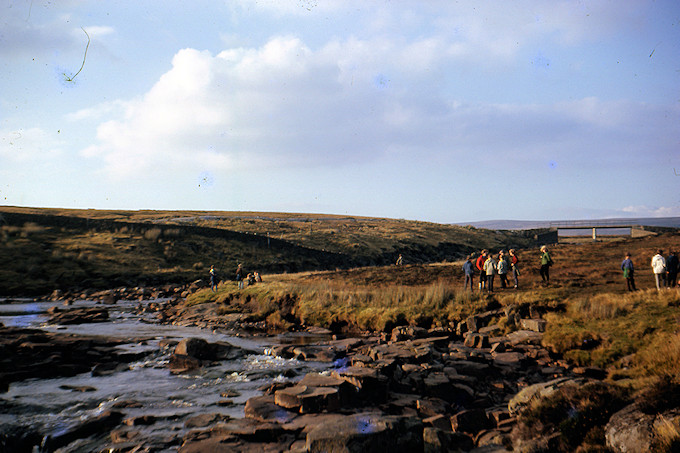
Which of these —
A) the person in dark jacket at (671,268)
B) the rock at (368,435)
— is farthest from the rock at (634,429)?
the person in dark jacket at (671,268)

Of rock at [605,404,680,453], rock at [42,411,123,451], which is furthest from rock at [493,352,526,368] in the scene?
rock at [42,411,123,451]

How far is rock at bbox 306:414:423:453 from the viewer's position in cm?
742

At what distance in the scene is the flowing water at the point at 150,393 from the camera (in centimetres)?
1010

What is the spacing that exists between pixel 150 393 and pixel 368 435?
7910mm

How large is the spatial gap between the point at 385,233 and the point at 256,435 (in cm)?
9428

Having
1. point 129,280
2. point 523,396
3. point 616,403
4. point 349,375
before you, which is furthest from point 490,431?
point 129,280

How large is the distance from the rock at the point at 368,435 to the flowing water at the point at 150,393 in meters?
3.24

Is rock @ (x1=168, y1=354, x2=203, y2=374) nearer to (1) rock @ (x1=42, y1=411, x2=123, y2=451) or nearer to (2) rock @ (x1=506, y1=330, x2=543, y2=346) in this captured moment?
(1) rock @ (x1=42, y1=411, x2=123, y2=451)

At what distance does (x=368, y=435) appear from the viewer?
25.0 ft

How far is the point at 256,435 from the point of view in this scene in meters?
8.59

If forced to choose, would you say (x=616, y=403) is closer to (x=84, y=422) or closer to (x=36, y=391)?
(x=84, y=422)

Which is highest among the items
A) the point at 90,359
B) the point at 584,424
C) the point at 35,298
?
the point at 584,424

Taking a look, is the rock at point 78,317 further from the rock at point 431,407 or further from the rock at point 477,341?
the rock at point 431,407

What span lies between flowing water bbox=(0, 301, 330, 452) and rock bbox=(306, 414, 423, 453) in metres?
3.24
